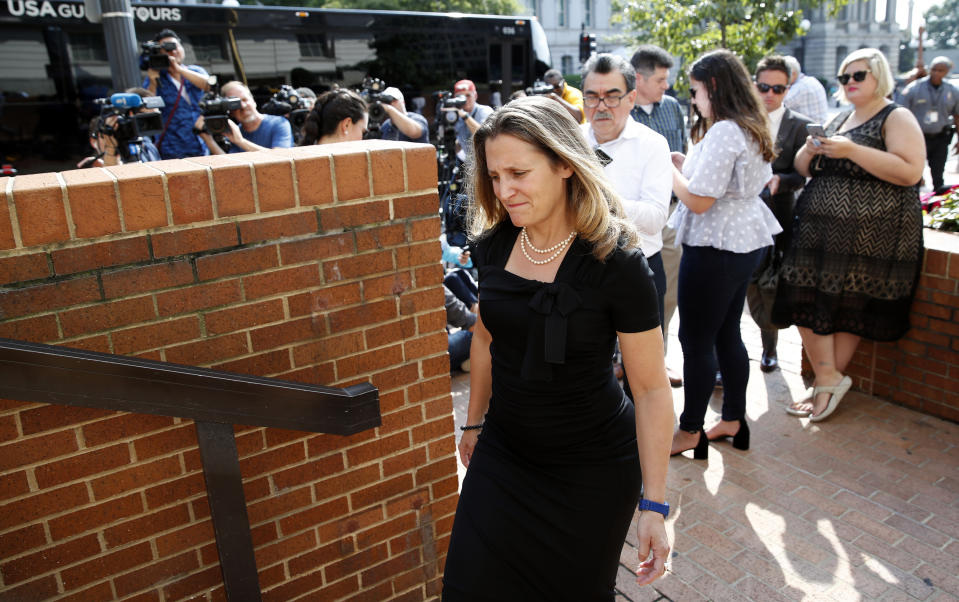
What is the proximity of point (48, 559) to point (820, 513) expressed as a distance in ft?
9.98

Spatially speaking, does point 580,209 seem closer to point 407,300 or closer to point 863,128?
point 407,300

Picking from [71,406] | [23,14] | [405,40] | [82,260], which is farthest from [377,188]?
[405,40]

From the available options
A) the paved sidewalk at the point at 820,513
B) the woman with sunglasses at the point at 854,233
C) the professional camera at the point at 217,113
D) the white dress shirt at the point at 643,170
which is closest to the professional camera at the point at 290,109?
the professional camera at the point at 217,113

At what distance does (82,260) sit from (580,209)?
133cm

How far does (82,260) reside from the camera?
1900 mm

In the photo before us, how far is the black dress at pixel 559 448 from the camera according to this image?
6.57 ft

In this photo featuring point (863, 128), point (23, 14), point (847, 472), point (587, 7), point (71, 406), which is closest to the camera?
point (71, 406)

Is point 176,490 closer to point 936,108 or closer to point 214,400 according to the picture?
point 214,400

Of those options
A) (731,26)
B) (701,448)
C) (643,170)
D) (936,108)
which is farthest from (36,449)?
(731,26)

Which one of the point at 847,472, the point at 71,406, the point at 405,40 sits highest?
the point at 405,40

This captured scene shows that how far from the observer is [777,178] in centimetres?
475

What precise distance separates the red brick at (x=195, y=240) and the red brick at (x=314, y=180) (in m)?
0.23

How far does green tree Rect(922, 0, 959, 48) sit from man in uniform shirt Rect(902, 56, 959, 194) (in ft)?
387

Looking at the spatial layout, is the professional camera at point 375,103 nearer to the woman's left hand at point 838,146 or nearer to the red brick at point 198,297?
the woman's left hand at point 838,146
